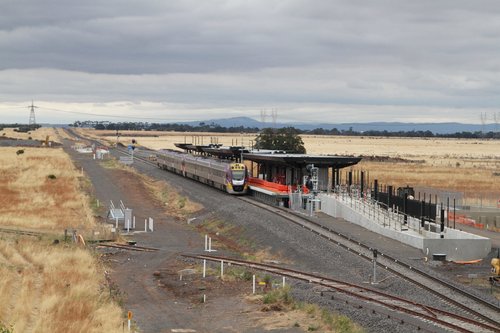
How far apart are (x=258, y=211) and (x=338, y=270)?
20175mm

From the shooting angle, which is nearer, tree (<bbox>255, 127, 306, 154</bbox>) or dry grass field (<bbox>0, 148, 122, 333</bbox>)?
dry grass field (<bbox>0, 148, 122, 333</bbox>)

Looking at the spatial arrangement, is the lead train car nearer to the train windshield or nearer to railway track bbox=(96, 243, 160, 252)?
the train windshield

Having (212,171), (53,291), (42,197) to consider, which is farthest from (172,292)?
(212,171)

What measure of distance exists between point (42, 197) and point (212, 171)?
16866 mm

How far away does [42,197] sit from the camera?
A: 68188mm

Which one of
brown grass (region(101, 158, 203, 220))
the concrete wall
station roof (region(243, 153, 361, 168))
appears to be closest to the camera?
the concrete wall

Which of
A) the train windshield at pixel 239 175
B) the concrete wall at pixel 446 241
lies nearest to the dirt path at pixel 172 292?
the concrete wall at pixel 446 241

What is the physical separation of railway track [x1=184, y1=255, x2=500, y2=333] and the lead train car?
35.0 meters

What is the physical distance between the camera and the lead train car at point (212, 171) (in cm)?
6906

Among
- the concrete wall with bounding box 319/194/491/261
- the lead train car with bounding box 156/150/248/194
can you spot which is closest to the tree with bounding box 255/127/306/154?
the lead train car with bounding box 156/150/248/194

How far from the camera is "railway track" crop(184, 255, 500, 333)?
23.3m

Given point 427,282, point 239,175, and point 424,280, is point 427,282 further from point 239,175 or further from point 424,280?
point 239,175

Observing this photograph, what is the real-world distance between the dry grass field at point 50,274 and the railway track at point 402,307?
8342 millimetres

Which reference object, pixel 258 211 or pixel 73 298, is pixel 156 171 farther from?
pixel 73 298
